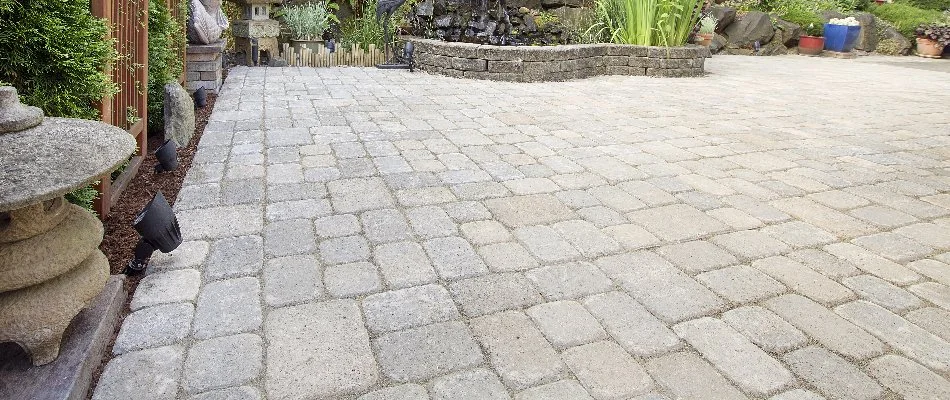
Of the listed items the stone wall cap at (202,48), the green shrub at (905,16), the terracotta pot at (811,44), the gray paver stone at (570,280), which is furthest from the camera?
the green shrub at (905,16)

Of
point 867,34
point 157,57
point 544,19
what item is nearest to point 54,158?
point 157,57

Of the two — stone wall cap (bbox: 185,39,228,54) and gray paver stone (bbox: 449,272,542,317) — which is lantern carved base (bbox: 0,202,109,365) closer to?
gray paver stone (bbox: 449,272,542,317)

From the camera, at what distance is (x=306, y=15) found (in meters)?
8.55

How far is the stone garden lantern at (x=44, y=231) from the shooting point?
136 centimetres

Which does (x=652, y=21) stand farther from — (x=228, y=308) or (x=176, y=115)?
(x=228, y=308)

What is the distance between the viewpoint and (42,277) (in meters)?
1.45

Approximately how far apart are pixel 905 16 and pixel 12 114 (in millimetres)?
16302

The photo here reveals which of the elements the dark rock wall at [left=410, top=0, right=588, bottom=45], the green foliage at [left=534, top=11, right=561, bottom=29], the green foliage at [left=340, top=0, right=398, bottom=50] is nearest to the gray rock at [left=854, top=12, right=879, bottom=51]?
the green foliage at [left=534, top=11, right=561, bottom=29]

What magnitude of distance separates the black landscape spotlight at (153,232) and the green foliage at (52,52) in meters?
0.47

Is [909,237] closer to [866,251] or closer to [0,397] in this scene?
[866,251]

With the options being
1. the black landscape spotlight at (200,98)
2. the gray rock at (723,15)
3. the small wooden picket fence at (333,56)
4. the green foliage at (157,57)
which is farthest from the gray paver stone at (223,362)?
the gray rock at (723,15)

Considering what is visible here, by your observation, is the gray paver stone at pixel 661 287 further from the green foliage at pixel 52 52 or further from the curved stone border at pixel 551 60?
the curved stone border at pixel 551 60

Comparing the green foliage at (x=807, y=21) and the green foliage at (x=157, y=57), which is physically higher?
the green foliage at (x=807, y=21)

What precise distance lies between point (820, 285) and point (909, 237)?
845 millimetres
